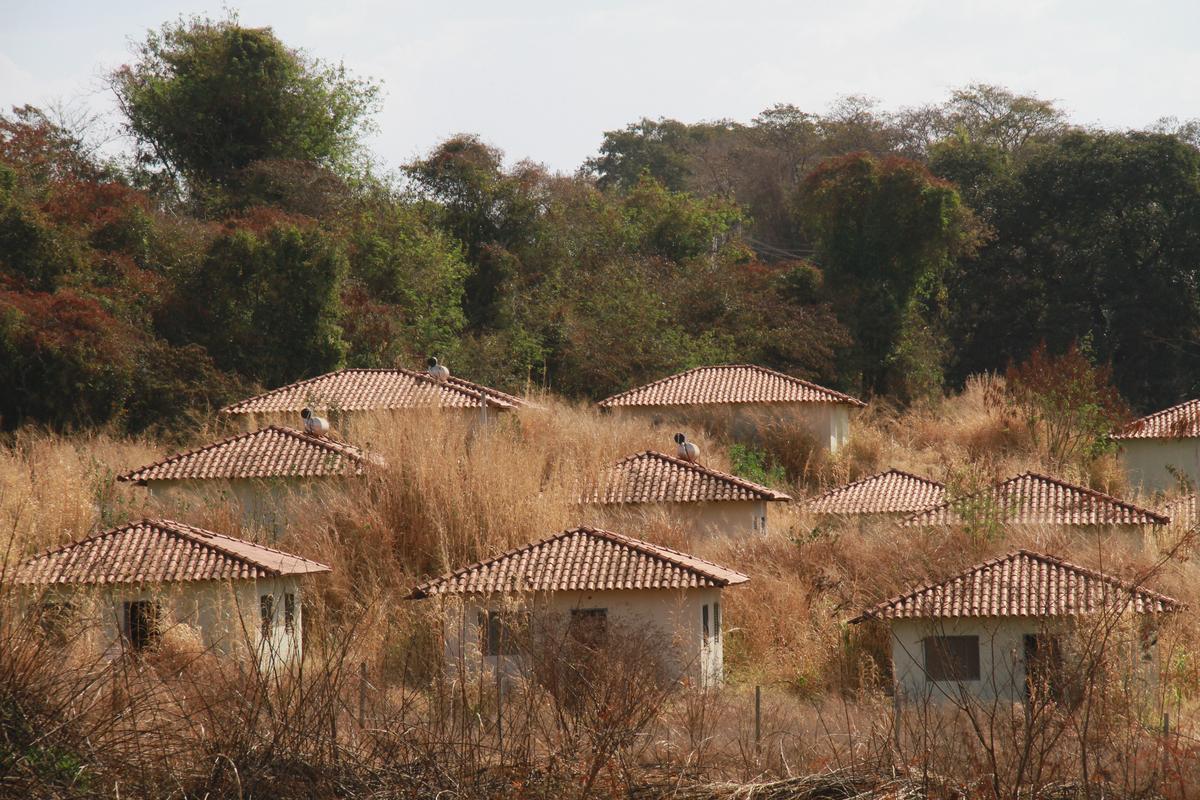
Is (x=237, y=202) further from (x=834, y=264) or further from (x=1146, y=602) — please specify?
(x=1146, y=602)

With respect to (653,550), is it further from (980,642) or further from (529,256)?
(529,256)

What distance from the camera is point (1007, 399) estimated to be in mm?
37375

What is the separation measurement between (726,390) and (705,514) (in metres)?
10.5

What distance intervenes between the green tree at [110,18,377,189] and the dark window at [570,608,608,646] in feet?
82.1

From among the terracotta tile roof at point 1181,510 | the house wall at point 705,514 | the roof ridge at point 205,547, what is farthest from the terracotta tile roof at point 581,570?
the terracotta tile roof at point 1181,510

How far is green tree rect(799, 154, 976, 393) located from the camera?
43.5 metres

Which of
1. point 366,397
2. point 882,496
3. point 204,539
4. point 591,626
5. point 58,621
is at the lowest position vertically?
point 591,626

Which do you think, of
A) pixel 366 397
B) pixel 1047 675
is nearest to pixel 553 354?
pixel 366 397

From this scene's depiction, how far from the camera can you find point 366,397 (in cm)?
3070

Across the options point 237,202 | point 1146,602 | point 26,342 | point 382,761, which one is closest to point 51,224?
point 26,342

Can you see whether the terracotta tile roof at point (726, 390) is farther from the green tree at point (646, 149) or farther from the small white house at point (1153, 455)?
the green tree at point (646, 149)

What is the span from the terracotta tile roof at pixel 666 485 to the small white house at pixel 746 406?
28.9ft

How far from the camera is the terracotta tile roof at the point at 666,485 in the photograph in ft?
84.2

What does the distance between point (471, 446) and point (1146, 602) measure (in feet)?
35.0
